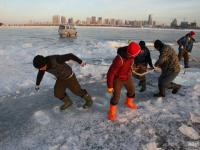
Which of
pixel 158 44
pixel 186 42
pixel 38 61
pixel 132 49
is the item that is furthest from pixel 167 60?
pixel 186 42

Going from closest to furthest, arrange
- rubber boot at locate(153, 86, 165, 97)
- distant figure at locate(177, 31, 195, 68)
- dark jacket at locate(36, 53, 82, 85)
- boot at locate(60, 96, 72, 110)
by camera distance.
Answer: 1. dark jacket at locate(36, 53, 82, 85)
2. boot at locate(60, 96, 72, 110)
3. rubber boot at locate(153, 86, 165, 97)
4. distant figure at locate(177, 31, 195, 68)

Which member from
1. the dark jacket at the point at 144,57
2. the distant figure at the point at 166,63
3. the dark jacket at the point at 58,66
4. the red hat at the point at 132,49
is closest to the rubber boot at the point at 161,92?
the distant figure at the point at 166,63

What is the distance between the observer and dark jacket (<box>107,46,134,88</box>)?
5.31m

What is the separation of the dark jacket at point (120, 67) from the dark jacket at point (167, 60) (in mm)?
1366

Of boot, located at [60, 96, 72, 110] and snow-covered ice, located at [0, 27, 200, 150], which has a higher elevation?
boot, located at [60, 96, 72, 110]

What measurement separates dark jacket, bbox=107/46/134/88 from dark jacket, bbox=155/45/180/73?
1.37 metres

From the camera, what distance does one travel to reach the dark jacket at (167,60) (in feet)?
21.8

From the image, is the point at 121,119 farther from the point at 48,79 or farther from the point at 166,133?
the point at 48,79

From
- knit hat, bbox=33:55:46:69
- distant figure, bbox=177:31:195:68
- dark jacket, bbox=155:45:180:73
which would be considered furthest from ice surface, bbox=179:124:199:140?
distant figure, bbox=177:31:195:68

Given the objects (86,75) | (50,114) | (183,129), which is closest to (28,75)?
(86,75)

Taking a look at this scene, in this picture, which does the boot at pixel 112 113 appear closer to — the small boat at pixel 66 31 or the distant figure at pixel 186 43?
the distant figure at pixel 186 43

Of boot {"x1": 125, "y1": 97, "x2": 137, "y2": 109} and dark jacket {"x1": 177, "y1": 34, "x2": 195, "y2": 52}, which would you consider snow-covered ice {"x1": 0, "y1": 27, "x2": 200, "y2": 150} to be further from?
dark jacket {"x1": 177, "y1": 34, "x2": 195, "y2": 52}

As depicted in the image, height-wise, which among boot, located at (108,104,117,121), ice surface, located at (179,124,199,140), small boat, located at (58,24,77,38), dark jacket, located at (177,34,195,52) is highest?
small boat, located at (58,24,77,38)

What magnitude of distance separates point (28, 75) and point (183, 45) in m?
6.75
